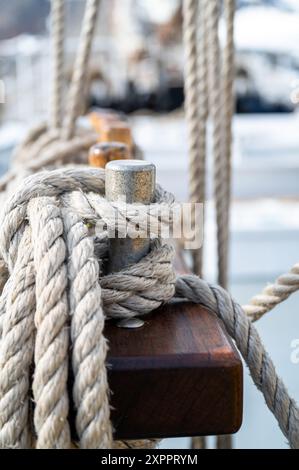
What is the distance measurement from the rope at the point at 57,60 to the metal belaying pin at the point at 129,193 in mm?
897

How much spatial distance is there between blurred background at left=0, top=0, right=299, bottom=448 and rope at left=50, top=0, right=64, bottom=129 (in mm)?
1007

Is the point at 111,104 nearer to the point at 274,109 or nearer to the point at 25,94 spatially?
the point at 25,94

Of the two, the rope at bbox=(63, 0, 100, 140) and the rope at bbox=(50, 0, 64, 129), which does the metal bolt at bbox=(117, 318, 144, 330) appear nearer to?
the rope at bbox=(63, 0, 100, 140)

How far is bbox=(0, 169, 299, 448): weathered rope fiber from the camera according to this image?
468 mm

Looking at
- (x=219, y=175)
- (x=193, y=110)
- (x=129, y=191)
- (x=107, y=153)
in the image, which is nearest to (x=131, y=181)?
(x=129, y=191)

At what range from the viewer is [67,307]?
1.63 ft

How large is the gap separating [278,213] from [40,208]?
2.75 m

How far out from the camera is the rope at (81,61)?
49.7 inches

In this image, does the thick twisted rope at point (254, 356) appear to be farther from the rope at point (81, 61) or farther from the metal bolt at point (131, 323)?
the rope at point (81, 61)

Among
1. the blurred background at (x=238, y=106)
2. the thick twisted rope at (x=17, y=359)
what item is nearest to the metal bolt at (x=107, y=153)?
the thick twisted rope at (x=17, y=359)

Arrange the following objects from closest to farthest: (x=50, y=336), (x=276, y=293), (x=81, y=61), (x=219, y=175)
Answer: (x=50, y=336), (x=276, y=293), (x=219, y=175), (x=81, y=61)

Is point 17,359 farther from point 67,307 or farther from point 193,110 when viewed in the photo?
point 193,110

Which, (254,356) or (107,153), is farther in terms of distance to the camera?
(107,153)

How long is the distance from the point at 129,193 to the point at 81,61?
Answer: 85cm
